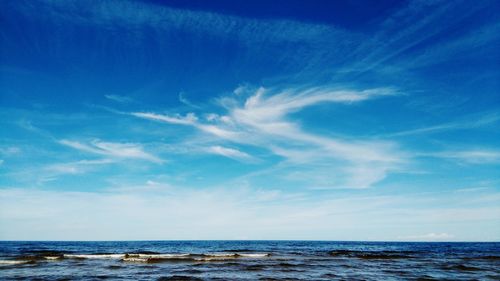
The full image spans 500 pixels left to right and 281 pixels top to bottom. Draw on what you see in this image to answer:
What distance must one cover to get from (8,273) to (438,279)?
28536mm

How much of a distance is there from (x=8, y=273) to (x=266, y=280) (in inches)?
706

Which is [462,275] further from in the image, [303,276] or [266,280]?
[266,280]

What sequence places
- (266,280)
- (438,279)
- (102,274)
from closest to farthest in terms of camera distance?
(266,280), (438,279), (102,274)

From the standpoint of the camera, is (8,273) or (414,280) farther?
(8,273)

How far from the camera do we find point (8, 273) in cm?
2494

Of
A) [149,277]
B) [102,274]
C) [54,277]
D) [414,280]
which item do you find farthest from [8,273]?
[414,280]

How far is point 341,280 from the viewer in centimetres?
2195

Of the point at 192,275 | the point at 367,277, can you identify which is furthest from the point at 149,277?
the point at 367,277

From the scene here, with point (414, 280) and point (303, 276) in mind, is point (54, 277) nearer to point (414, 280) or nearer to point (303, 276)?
point (303, 276)

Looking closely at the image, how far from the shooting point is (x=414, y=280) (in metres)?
22.2

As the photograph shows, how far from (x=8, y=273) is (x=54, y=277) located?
4.74 m

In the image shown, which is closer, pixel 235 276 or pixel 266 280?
pixel 266 280

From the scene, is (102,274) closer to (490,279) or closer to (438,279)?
(438,279)

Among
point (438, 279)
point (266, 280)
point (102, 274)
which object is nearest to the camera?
point (266, 280)
